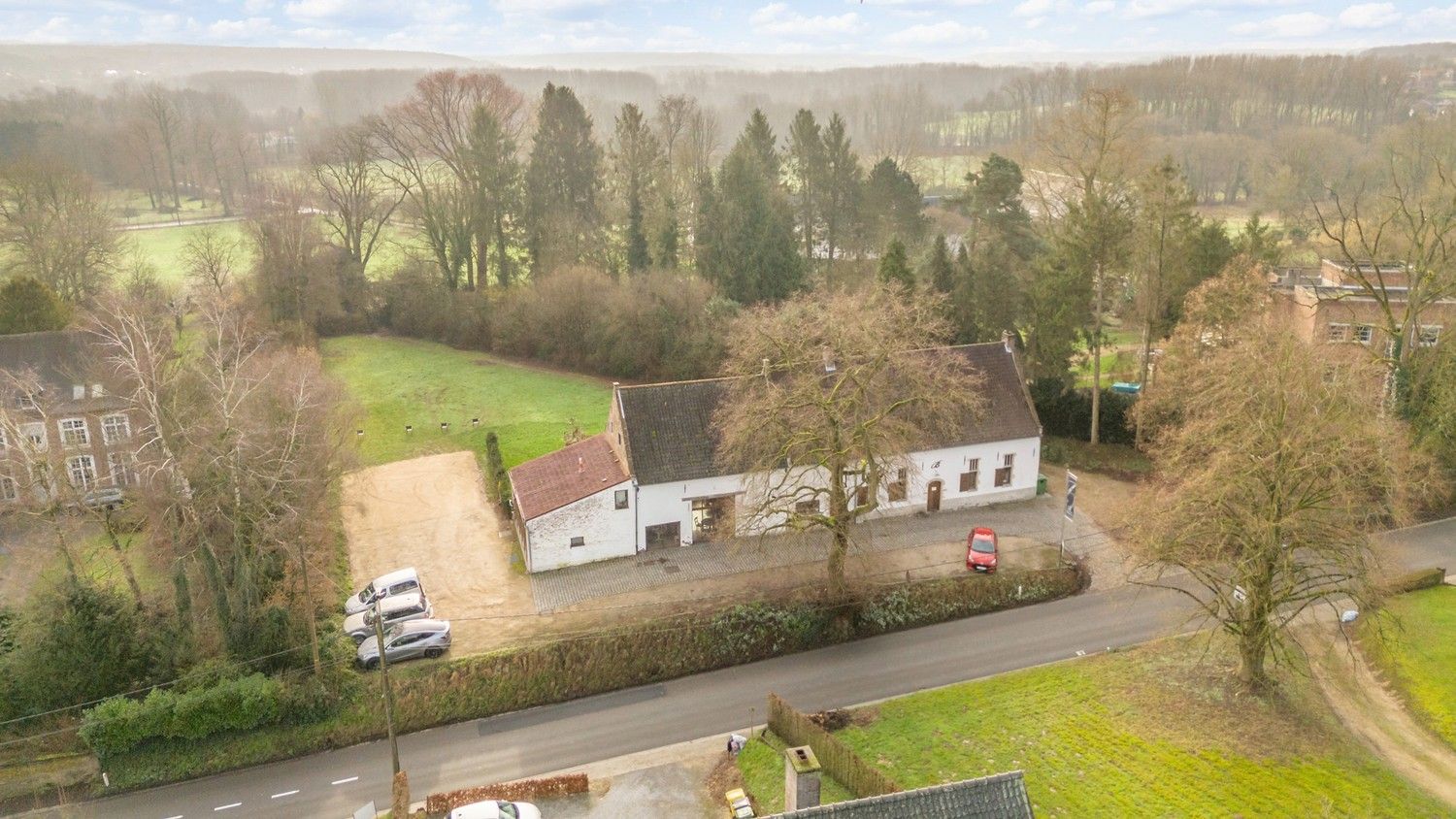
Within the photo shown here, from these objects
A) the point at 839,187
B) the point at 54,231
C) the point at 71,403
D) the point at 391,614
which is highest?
the point at 839,187

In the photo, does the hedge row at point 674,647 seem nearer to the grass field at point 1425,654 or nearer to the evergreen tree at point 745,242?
the grass field at point 1425,654

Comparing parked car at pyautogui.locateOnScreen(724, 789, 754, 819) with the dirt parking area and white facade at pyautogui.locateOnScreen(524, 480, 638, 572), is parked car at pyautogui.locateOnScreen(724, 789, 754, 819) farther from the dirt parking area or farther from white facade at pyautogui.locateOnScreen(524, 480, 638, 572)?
white facade at pyautogui.locateOnScreen(524, 480, 638, 572)

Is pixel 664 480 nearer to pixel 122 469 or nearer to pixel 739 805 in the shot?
pixel 739 805

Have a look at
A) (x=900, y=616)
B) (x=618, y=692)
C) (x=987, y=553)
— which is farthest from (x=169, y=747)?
(x=987, y=553)

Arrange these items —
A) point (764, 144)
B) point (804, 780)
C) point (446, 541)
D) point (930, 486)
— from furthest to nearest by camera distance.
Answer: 1. point (764, 144)
2. point (930, 486)
3. point (446, 541)
4. point (804, 780)

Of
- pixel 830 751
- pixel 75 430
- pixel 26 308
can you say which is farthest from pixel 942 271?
pixel 26 308

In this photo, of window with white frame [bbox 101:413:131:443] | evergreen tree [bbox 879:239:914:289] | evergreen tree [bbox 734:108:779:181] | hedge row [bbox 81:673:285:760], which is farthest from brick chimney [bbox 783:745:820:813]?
evergreen tree [bbox 734:108:779:181]

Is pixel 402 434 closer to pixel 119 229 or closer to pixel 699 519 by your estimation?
pixel 699 519
